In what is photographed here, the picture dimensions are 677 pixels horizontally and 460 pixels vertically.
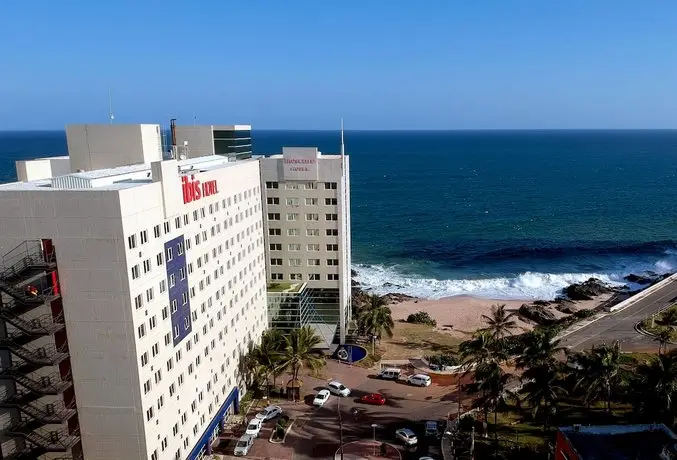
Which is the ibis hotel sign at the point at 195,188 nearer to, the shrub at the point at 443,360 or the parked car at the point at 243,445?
the parked car at the point at 243,445

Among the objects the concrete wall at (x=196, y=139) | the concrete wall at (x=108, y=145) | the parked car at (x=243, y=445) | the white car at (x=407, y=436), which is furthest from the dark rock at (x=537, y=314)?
the concrete wall at (x=108, y=145)

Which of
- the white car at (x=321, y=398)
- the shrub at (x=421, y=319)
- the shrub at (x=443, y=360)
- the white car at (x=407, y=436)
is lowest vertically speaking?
the shrub at (x=421, y=319)

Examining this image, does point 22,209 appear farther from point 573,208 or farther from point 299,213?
point 573,208

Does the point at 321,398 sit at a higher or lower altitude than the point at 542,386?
lower

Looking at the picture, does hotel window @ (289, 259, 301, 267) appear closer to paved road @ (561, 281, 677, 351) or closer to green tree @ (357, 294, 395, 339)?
green tree @ (357, 294, 395, 339)

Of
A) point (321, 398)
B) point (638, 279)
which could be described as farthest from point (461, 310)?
point (321, 398)

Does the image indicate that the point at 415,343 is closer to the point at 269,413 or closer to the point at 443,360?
the point at 443,360
